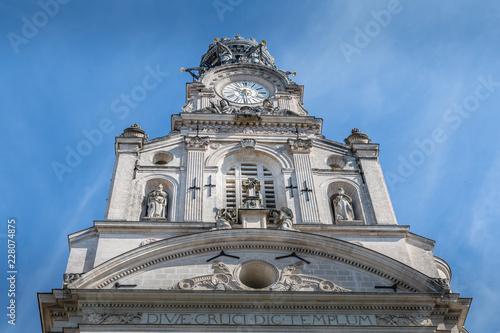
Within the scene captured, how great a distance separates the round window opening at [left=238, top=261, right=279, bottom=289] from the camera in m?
23.7

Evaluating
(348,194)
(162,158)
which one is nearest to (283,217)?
(348,194)

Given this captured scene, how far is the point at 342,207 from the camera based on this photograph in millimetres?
27719

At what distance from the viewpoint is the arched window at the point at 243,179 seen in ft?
93.4

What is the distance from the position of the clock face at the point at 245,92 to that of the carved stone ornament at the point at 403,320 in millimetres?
16362

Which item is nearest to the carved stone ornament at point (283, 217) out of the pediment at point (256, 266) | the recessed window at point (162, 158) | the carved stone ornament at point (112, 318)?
the pediment at point (256, 266)

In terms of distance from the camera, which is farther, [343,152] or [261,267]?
[343,152]

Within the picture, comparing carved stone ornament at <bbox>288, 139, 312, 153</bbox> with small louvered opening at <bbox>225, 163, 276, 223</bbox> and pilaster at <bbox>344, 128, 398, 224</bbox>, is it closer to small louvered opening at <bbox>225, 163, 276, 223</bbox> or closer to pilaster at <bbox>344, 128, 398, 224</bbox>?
small louvered opening at <bbox>225, 163, 276, 223</bbox>

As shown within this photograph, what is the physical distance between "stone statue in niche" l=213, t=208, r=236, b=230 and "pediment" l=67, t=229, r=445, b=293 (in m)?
0.94

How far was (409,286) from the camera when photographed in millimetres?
23172

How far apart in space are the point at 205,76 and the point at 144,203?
445 inches

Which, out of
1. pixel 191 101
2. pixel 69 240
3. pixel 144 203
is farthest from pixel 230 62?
pixel 69 240

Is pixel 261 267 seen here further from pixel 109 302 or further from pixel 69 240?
pixel 69 240

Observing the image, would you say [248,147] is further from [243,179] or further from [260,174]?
[243,179]

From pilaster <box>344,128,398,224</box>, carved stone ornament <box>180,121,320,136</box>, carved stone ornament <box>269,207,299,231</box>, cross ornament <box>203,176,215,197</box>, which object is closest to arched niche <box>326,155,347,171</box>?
pilaster <box>344,128,398,224</box>
